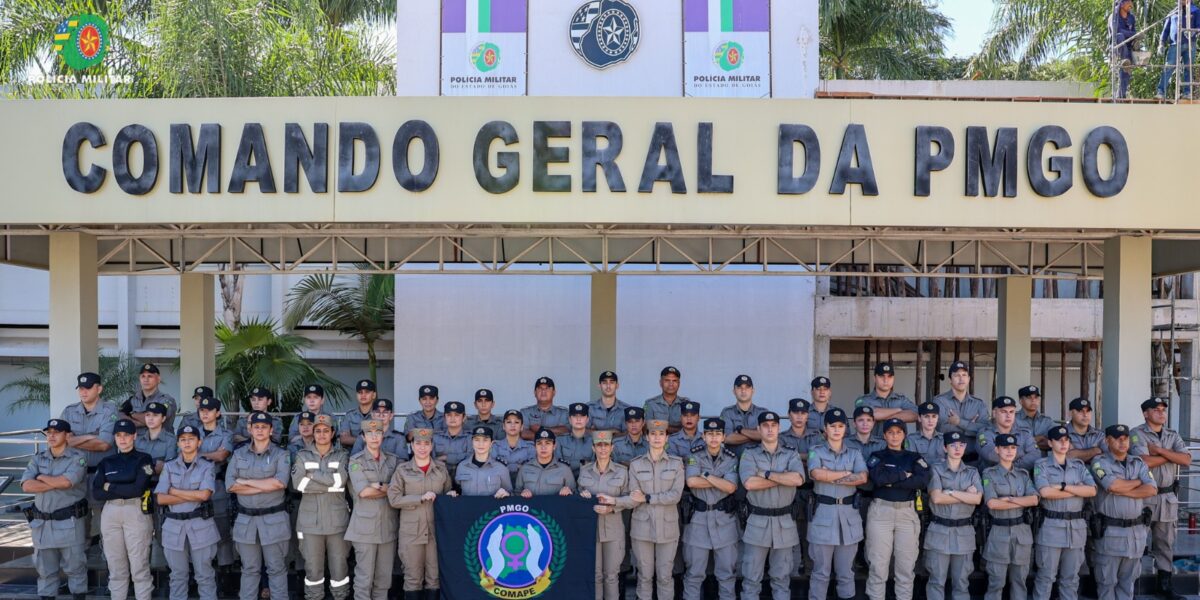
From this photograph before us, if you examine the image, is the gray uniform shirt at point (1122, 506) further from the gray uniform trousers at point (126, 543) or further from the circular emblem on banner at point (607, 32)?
the circular emblem on banner at point (607, 32)

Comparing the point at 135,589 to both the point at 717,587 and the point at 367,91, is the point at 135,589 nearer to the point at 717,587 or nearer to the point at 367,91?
the point at 717,587

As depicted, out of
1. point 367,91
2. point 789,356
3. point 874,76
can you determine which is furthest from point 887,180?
point 874,76

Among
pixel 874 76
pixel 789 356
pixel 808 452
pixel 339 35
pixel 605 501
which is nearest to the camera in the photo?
pixel 605 501

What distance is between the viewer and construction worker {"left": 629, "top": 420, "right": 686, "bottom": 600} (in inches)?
304

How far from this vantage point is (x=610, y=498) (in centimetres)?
747

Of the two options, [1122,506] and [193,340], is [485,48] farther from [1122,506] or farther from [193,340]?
[1122,506]

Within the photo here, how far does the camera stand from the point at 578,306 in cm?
1385

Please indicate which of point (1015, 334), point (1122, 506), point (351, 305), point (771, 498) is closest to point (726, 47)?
point (1015, 334)

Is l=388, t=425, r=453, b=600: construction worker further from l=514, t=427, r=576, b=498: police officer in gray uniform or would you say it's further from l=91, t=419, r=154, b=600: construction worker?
l=91, t=419, r=154, b=600: construction worker

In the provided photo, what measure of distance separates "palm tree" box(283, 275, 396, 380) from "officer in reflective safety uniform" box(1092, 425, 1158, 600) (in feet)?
34.8

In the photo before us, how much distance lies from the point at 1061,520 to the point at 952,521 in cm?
89

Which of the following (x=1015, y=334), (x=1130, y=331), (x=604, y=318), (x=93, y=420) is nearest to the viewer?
(x=93, y=420)

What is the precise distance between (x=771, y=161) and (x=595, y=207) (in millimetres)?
1556

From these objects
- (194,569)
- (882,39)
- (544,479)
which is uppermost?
(882,39)
